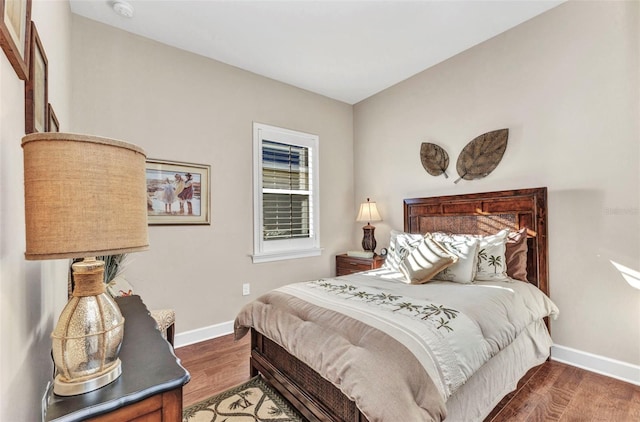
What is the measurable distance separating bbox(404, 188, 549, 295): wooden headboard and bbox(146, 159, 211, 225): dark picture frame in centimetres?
232

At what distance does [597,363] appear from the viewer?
2.24 meters

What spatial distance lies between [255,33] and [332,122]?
1.68 m

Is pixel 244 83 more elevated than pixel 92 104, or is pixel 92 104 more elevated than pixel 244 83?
pixel 244 83

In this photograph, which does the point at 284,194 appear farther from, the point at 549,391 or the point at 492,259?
the point at 549,391

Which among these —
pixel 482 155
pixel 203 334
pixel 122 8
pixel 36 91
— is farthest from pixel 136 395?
pixel 482 155

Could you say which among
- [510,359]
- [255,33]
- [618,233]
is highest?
[255,33]

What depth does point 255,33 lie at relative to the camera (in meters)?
2.68

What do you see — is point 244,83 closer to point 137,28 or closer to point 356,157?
point 137,28

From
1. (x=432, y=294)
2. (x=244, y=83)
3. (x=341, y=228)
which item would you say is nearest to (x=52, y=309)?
(x=432, y=294)

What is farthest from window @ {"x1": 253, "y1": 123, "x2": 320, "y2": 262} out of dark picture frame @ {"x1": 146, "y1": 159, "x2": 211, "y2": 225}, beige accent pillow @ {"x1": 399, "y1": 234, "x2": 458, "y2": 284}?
beige accent pillow @ {"x1": 399, "y1": 234, "x2": 458, "y2": 284}

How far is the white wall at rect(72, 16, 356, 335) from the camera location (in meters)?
2.52

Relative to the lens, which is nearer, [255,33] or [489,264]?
[489,264]

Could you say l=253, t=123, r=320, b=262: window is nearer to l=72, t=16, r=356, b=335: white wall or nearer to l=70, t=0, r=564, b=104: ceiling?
l=72, t=16, r=356, b=335: white wall

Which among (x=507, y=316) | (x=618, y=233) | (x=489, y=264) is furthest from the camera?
(x=489, y=264)
